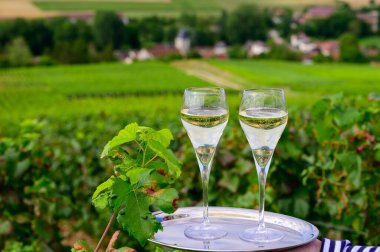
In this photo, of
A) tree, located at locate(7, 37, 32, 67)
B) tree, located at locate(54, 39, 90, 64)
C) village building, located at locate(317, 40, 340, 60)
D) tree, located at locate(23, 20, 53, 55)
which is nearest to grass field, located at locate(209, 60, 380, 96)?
village building, located at locate(317, 40, 340, 60)

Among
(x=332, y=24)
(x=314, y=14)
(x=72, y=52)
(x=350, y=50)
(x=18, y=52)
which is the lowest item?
(x=72, y=52)

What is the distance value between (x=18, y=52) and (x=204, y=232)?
70.2 m

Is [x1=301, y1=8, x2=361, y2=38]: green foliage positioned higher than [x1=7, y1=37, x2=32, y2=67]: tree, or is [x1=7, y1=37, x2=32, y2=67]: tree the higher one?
[x1=301, y1=8, x2=361, y2=38]: green foliage

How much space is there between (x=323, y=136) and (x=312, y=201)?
0.38 m

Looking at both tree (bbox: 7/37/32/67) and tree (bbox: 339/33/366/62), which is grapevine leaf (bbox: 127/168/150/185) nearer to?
tree (bbox: 339/33/366/62)

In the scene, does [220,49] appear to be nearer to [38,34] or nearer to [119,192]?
[38,34]

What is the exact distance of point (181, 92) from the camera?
162 feet

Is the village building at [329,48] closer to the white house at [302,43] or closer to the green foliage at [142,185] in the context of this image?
the white house at [302,43]

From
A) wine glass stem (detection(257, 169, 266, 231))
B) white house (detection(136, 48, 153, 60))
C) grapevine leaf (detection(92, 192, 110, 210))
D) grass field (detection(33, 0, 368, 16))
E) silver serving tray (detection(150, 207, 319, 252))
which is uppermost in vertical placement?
grapevine leaf (detection(92, 192, 110, 210))

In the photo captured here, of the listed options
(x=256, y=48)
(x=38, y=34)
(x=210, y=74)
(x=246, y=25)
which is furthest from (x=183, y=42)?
(x=38, y=34)

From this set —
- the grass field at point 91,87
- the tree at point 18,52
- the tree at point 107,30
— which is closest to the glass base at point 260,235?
the grass field at point 91,87

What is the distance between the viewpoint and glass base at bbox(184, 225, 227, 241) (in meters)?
1.58

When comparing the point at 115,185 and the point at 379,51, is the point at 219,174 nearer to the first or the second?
the point at 115,185

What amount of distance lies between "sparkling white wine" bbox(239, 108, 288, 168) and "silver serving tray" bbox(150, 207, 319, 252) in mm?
199
